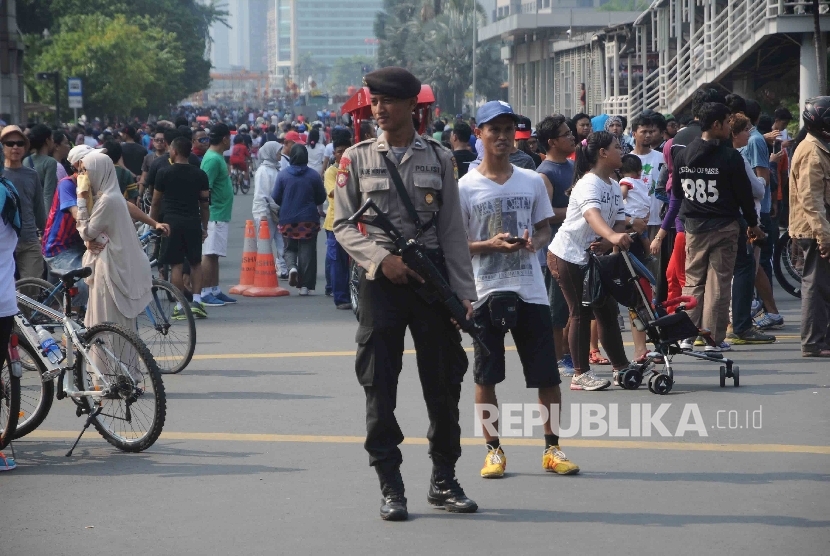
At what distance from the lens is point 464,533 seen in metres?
5.77

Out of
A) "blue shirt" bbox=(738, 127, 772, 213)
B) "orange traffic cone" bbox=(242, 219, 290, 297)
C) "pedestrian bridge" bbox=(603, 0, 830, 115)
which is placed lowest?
→ "orange traffic cone" bbox=(242, 219, 290, 297)

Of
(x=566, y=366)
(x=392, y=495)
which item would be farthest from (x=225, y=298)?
(x=392, y=495)

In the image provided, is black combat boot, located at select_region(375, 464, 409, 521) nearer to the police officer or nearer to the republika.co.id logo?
the police officer

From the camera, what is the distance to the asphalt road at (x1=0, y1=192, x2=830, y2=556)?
5707mm

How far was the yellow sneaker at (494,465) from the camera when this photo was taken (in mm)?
6715

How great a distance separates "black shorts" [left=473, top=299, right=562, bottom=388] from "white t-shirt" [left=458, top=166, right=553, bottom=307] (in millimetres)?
81

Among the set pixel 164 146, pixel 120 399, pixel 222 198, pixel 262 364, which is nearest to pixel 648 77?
pixel 164 146

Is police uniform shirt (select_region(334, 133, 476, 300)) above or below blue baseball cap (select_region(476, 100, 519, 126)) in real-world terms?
below

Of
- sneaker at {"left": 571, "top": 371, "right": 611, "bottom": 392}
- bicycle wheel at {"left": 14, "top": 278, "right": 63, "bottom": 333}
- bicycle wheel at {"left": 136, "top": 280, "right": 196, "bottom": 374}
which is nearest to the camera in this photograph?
bicycle wheel at {"left": 14, "top": 278, "right": 63, "bottom": 333}

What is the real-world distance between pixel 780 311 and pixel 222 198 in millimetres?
6312

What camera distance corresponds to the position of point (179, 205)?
1353 centimetres

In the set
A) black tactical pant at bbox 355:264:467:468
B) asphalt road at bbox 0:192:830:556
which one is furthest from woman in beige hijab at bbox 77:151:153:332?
black tactical pant at bbox 355:264:467:468

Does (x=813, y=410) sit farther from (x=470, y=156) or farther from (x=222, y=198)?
(x=222, y=198)

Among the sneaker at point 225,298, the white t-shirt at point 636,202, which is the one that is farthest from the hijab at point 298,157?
the white t-shirt at point 636,202
